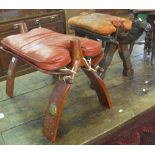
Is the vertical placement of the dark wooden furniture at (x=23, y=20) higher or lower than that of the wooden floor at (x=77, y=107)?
higher

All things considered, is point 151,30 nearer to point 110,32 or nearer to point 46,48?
point 110,32

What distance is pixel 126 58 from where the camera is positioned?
1627mm

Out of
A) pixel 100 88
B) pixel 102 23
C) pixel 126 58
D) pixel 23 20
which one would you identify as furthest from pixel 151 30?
pixel 23 20

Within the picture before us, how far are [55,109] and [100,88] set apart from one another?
30 cm

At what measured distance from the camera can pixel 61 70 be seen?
1080 mm

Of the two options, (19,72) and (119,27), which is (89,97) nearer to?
(119,27)

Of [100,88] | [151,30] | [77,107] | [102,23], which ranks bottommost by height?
[77,107]

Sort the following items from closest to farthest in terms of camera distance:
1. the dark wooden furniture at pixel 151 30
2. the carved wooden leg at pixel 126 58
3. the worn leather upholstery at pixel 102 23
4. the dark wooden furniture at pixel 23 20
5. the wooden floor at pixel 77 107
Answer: the wooden floor at pixel 77 107, the worn leather upholstery at pixel 102 23, the carved wooden leg at pixel 126 58, the dark wooden furniture at pixel 151 30, the dark wooden furniture at pixel 23 20

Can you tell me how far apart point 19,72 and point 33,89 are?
0.90 metres

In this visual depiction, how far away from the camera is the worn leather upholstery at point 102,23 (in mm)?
1446

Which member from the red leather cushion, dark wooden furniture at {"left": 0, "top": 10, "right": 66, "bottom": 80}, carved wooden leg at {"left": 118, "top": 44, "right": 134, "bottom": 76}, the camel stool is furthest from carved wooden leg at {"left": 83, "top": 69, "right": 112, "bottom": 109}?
dark wooden furniture at {"left": 0, "top": 10, "right": 66, "bottom": 80}

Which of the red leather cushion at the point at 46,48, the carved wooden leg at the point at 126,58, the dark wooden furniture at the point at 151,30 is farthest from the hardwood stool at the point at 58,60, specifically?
the dark wooden furniture at the point at 151,30

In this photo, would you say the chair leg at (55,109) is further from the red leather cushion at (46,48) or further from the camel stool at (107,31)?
the camel stool at (107,31)
